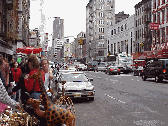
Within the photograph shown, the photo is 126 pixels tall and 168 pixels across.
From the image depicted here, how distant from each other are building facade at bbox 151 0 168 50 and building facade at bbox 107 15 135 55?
16.9 metres

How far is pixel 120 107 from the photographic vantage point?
11.5 m

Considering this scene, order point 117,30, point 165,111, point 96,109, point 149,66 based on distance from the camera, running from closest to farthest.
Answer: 1. point 165,111
2. point 96,109
3. point 149,66
4. point 117,30

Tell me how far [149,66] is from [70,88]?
15982 mm

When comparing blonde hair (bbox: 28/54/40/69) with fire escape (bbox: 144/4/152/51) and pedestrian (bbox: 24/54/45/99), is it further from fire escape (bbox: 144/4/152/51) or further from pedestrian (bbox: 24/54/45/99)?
fire escape (bbox: 144/4/152/51)

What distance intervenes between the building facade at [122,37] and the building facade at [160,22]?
16.9m

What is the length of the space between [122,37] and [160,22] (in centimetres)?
3060

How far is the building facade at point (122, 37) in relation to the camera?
233 feet

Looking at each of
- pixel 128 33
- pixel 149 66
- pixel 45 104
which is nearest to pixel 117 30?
pixel 128 33

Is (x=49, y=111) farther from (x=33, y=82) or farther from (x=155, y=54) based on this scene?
(x=155, y=54)

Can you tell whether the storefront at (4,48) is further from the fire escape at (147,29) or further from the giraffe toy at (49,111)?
the fire escape at (147,29)

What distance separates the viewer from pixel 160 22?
49062 millimetres

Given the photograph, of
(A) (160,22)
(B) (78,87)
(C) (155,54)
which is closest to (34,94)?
(B) (78,87)

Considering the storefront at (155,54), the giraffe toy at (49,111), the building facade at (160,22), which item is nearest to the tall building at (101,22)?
the storefront at (155,54)

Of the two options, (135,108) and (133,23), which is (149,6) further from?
(135,108)
